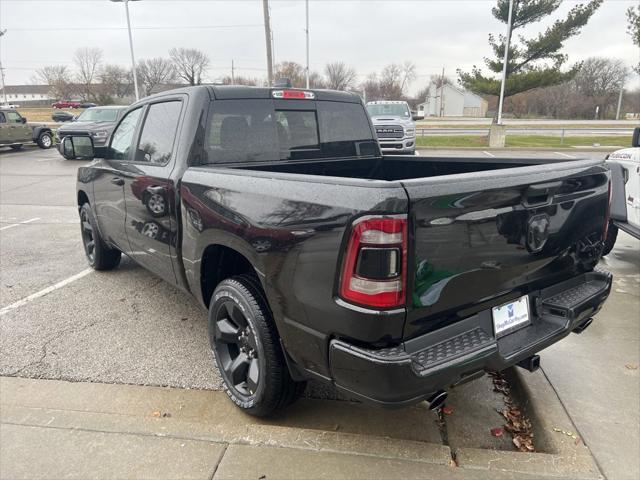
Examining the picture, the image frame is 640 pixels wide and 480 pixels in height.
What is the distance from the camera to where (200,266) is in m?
2.98

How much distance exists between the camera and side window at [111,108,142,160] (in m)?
4.06

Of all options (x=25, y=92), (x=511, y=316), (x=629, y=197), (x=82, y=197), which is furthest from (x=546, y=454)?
(x=25, y=92)

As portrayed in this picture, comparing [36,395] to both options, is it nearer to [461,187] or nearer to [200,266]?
[200,266]

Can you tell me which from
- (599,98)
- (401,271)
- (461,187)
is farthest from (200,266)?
(599,98)

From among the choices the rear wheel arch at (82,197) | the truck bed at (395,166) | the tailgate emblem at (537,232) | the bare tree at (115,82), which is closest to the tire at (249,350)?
the truck bed at (395,166)

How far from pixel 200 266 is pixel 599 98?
69.4 metres

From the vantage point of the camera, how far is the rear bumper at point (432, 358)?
190cm

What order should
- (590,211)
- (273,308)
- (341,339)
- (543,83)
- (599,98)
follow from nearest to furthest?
(341,339), (273,308), (590,211), (543,83), (599,98)

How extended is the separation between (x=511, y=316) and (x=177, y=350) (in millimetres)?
2452

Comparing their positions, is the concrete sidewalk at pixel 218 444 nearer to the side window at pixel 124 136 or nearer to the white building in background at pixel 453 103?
the side window at pixel 124 136

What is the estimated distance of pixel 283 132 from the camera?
11.3 ft

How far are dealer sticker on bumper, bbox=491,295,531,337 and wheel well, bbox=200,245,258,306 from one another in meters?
1.39

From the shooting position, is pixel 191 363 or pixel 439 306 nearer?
pixel 439 306

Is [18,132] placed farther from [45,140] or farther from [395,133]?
[395,133]
